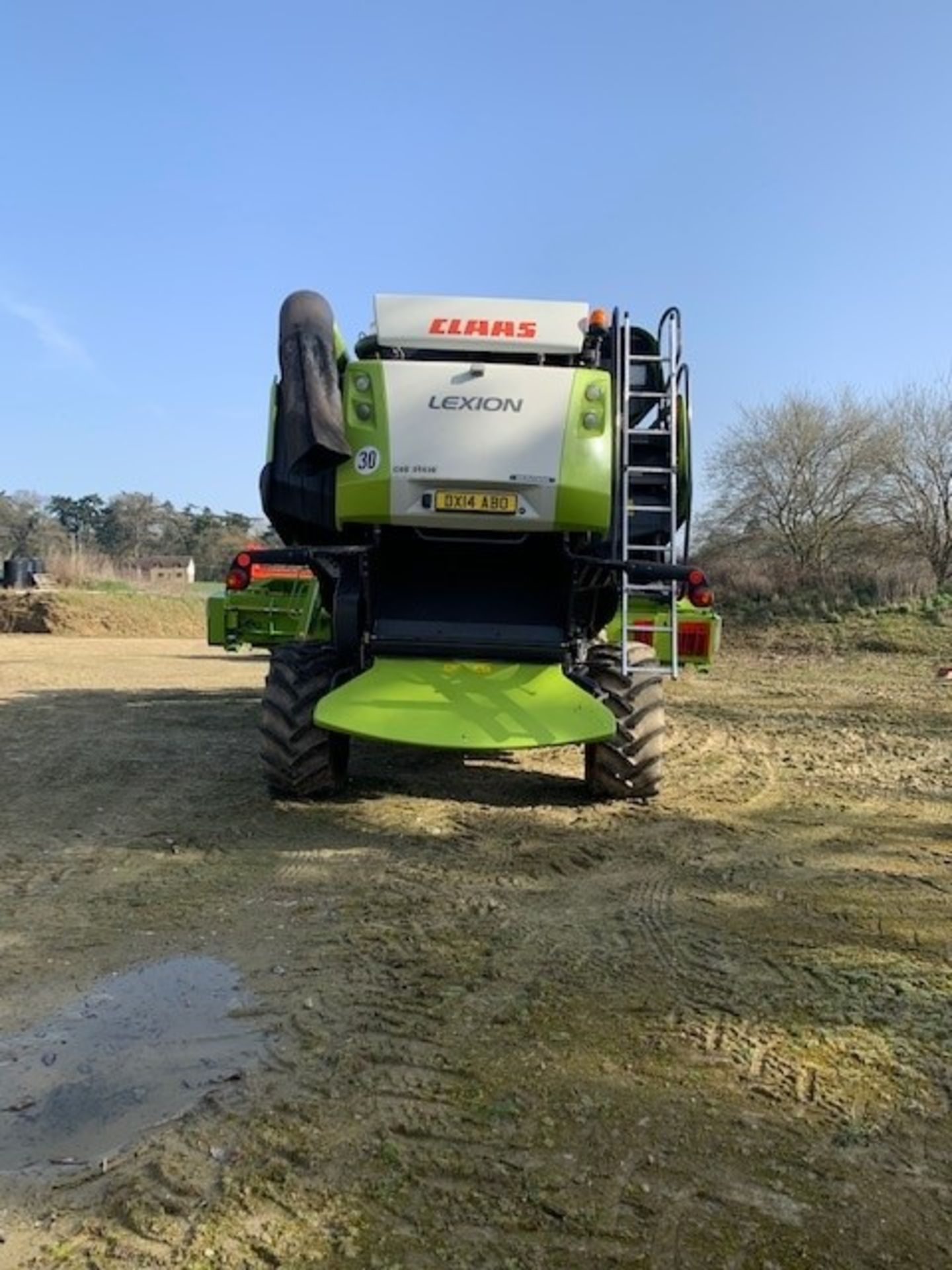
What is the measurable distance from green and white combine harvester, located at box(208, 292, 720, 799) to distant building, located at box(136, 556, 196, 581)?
38.0 meters

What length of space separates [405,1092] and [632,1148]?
0.67 meters

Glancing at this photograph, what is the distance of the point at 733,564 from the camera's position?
104ft

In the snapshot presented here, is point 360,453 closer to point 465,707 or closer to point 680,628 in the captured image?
point 465,707

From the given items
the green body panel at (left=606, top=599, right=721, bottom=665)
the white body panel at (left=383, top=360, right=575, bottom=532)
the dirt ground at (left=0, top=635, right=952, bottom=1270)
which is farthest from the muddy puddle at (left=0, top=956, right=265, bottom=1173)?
the green body panel at (left=606, top=599, right=721, bottom=665)

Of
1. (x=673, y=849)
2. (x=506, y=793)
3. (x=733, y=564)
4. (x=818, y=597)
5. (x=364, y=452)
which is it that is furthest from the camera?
(x=733, y=564)

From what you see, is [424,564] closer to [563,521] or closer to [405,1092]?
[563,521]

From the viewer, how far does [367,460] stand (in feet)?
19.6

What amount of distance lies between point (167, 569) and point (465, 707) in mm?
49966

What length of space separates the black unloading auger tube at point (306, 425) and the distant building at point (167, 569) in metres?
37.9

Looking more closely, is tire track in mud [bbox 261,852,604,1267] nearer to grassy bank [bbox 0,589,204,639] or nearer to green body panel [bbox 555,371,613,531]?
green body panel [bbox 555,371,613,531]

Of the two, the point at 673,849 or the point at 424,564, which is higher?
the point at 424,564

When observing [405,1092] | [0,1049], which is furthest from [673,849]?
[0,1049]

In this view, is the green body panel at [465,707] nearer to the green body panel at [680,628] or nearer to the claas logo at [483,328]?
the green body panel at [680,628]

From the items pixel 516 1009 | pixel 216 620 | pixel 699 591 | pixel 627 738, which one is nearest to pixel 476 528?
pixel 699 591
